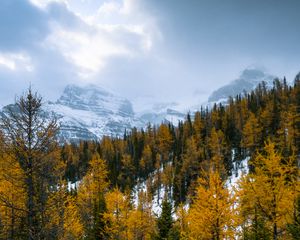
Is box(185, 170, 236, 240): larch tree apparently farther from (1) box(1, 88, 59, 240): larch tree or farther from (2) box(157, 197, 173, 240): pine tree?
(1) box(1, 88, 59, 240): larch tree

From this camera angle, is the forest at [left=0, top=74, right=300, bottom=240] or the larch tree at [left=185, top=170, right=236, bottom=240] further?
the larch tree at [left=185, top=170, right=236, bottom=240]

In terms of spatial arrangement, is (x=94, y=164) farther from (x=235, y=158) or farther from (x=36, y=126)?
(x=235, y=158)

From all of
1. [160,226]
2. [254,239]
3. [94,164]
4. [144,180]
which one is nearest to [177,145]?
[144,180]

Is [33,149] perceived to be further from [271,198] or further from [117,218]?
[117,218]

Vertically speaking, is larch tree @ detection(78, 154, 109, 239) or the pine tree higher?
larch tree @ detection(78, 154, 109, 239)

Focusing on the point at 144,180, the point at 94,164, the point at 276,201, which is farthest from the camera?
the point at 144,180

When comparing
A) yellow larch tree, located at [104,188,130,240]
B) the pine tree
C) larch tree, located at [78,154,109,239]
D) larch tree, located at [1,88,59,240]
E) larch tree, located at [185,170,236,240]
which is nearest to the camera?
larch tree, located at [1,88,59,240]

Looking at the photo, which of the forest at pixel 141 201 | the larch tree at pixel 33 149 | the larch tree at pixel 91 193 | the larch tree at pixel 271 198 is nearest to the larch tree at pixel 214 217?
the forest at pixel 141 201

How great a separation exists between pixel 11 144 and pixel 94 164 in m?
33.7

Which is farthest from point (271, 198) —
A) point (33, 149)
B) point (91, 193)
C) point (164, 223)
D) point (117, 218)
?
point (91, 193)

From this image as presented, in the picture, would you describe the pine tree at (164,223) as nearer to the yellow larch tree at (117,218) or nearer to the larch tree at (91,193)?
the yellow larch tree at (117,218)

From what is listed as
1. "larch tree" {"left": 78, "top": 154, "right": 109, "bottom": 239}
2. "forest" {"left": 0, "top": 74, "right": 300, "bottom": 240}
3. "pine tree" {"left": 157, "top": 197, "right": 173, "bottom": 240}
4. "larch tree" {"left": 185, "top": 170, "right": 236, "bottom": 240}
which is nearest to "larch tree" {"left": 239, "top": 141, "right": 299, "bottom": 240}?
"forest" {"left": 0, "top": 74, "right": 300, "bottom": 240}

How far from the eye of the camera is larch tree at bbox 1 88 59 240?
13594mm

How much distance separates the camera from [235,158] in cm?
8175
